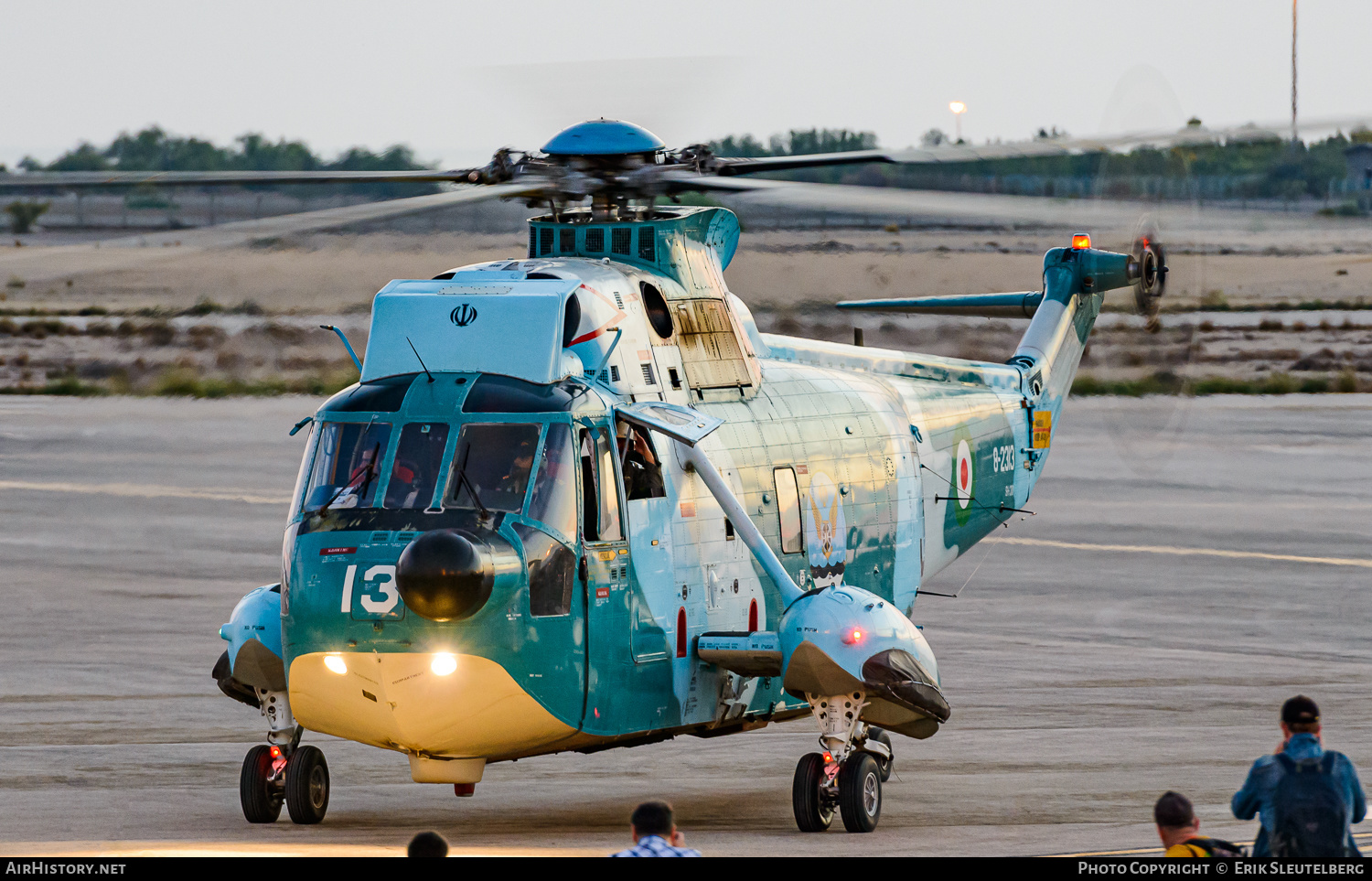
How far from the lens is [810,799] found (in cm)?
1537

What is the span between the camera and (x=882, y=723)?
15430mm

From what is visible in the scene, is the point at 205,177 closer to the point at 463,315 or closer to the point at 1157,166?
the point at 463,315

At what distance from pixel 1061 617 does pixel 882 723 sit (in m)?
13.1

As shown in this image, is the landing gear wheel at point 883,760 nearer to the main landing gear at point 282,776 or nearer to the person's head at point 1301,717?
the main landing gear at point 282,776

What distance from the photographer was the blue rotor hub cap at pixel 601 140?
15.5m

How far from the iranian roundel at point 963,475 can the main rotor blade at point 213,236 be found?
5.93 meters

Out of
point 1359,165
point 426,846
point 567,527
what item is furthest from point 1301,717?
point 1359,165

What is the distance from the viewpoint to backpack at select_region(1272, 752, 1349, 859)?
10383 mm

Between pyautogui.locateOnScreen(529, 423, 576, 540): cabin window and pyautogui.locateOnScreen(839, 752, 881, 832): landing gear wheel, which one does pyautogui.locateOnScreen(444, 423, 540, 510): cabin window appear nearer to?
pyautogui.locateOnScreen(529, 423, 576, 540): cabin window

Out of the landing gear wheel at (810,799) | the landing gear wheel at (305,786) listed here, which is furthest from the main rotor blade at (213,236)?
the landing gear wheel at (810,799)

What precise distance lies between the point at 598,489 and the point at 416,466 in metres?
1.38

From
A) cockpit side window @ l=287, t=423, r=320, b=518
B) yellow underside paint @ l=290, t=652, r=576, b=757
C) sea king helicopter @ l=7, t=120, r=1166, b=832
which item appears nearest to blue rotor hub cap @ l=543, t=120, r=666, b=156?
sea king helicopter @ l=7, t=120, r=1166, b=832

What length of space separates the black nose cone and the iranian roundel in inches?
300
